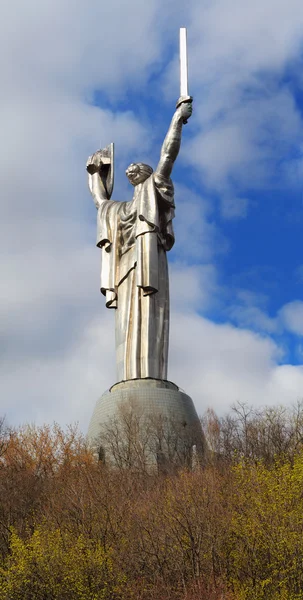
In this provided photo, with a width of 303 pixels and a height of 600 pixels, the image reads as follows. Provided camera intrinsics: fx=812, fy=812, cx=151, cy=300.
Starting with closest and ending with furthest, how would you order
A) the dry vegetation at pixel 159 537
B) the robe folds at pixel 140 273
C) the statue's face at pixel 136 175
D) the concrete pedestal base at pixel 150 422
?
the dry vegetation at pixel 159 537
the concrete pedestal base at pixel 150 422
the robe folds at pixel 140 273
the statue's face at pixel 136 175

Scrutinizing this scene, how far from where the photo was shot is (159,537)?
1695cm

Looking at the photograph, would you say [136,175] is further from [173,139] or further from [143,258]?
[143,258]

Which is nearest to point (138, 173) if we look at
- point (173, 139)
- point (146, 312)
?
point (173, 139)

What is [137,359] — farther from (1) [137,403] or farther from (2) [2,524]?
(2) [2,524]

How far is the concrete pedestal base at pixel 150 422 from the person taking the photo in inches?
957

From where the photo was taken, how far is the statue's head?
28469 millimetres

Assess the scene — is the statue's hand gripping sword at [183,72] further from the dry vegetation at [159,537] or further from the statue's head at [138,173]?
the dry vegetation at [159,537]

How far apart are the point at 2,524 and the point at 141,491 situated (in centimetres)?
356

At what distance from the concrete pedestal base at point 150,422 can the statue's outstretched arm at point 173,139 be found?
7.37 m

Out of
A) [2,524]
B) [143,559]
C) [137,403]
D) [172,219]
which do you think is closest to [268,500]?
[143,559]

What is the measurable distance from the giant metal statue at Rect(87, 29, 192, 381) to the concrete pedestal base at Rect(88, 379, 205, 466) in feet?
2.58

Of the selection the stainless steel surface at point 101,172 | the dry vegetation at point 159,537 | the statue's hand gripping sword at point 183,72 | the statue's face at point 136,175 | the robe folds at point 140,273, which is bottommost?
the dry vegetation at point 159,537

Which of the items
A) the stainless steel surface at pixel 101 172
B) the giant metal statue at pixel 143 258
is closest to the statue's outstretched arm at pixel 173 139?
the giant metal statue at pixel 143 258

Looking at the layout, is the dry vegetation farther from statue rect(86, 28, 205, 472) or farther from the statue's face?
the statue's face
